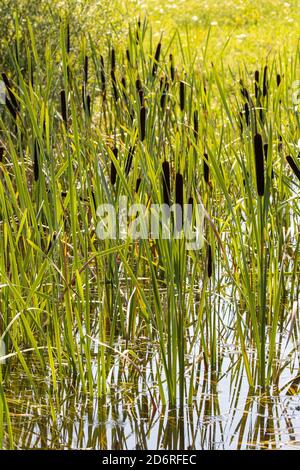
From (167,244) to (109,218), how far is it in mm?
348

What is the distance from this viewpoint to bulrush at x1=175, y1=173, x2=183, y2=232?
2.34 m

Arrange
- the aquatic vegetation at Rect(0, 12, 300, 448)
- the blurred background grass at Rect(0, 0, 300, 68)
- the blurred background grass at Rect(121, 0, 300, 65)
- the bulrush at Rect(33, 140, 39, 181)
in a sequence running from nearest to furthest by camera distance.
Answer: the aquatic vegetation at Rect(0, 12, 300, 448), the bulrush at Rect(33, 140, 39, 181), the blurred background grass at Rect(0, 0, 300, 68), the blurred background grass at Rect(121, 0, 300, 65)

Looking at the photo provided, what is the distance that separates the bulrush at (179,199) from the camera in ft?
7.67

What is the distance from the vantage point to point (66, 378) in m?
2.70

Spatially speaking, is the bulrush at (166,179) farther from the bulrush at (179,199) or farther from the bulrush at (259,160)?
the bulrush at (259,160)

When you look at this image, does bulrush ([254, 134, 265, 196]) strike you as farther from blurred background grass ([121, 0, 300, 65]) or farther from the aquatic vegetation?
blurred background grass ([121, 0, 300, 65])

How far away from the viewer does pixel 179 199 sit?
236cm

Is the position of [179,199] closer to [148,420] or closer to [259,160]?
[259,160]

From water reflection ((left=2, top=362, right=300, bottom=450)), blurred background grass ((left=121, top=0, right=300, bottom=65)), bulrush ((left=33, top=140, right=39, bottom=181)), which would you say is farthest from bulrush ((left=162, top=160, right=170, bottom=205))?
blurred background grass ((left=121, top=0, right=300, bottom=65))

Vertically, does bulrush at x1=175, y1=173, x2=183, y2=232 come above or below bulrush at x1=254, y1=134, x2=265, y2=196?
below

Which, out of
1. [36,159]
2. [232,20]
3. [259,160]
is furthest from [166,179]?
[232,20]

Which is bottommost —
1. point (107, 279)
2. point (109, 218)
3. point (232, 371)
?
point (232, 371)
